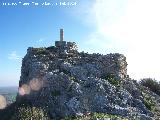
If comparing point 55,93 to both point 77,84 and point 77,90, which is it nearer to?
point 77,90

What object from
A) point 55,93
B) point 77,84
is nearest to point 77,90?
point 77,84

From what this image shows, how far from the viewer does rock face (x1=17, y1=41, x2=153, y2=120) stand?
45.0 meters

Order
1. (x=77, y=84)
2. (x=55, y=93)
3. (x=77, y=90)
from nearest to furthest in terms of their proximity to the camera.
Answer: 1. (x=77, y=90)
2. (x=55, y=93)
3. (x=77, y=84)

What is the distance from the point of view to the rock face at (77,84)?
45.0 meters

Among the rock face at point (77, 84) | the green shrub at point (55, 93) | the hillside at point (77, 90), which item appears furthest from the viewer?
the green shrub at point (55, 93)

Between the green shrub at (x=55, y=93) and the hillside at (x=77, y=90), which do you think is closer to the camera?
the hillside at (x=77, y=90)

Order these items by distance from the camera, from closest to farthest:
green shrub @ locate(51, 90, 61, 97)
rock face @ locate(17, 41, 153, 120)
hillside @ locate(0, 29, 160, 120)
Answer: hillside @ locate(0, 29, 160, 120) → rock face @ locate(17, 41, 153, 120) → green shrub @ locate(51, 90, 61, 97)

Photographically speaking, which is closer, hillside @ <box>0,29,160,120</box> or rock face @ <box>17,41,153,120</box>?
hillside @ <box>0,29,160,120</box>

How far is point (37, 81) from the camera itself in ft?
166

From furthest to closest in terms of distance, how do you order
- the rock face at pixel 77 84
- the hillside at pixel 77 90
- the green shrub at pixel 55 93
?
the green shrub at pixel 55 93, the rock face at pixel 77 84, the hillside at pixel 77 90

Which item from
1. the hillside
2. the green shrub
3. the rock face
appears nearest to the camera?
the hillside

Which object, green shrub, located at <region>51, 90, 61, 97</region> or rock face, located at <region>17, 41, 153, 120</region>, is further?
green shrub, located at <region>51, 90, 61, 97</region>

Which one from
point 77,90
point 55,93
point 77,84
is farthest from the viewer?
point 77,84

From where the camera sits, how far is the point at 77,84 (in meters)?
47.7
